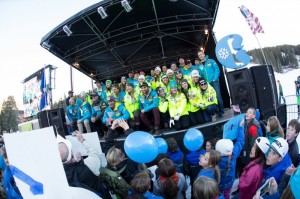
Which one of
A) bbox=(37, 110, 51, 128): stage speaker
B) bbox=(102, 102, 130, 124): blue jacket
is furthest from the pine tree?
bbox=(102, 102, 130, 124): blue jacket

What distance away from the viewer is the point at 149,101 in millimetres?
5984

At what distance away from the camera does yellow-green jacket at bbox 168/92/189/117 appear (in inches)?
214

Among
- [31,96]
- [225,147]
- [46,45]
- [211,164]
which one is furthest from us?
[31,96]

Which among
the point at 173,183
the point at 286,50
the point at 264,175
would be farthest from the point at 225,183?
Result: the point at 286,50

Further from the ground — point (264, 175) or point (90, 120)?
point (90, 120)

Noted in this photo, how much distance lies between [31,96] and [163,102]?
309 inches

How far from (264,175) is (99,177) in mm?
A: 1574

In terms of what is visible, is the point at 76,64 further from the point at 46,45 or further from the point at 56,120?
the point at 56,120

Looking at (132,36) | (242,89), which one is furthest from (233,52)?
(132,36)

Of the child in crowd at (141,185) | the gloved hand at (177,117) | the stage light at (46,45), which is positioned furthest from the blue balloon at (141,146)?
A: the stage light at (46,45)

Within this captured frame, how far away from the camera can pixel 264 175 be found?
88.0 inches

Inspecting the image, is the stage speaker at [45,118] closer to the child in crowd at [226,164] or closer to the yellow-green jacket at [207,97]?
the yellow-green jacket at [207,97]

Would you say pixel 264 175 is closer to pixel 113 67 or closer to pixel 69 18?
pixel 69 18

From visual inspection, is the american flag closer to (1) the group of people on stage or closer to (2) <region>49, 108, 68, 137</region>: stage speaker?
(1) the group of people on stage
